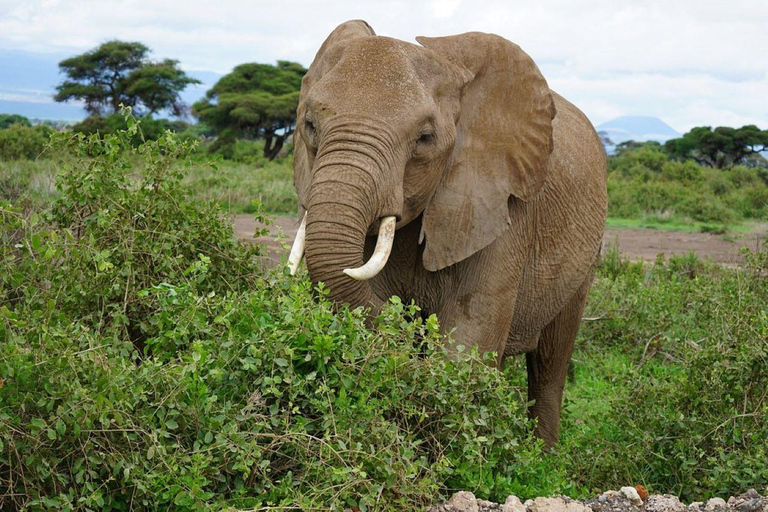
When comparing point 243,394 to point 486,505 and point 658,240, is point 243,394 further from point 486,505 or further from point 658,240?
point 658,240

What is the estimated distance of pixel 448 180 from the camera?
5090 millimetres

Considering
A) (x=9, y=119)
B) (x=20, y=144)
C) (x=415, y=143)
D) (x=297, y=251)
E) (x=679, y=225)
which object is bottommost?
(x=679, y=225)

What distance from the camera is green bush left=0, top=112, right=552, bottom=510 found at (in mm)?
3473

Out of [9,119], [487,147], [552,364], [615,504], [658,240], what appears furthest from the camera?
[9,119]

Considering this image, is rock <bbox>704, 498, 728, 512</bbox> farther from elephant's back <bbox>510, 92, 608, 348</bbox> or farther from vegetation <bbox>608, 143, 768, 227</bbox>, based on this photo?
vegetation <bbox>608, 143, 768, 227</bbox>

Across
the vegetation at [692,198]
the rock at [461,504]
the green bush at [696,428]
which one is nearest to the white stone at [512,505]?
the rock at [461,504]

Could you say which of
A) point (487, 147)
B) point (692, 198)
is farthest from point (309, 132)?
point (692, 198)

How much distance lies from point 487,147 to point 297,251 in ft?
3.79

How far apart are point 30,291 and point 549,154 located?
2.58 meters

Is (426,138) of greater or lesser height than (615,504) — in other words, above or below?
above

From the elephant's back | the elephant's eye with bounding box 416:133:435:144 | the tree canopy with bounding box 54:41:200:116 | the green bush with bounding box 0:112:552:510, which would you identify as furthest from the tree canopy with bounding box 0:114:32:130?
the green bush with bounding box 0:112:552:510

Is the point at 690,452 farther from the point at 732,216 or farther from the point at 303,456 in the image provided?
the point at 732,216

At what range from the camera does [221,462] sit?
364cm

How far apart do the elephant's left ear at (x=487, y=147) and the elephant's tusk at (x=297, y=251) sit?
616 mm
